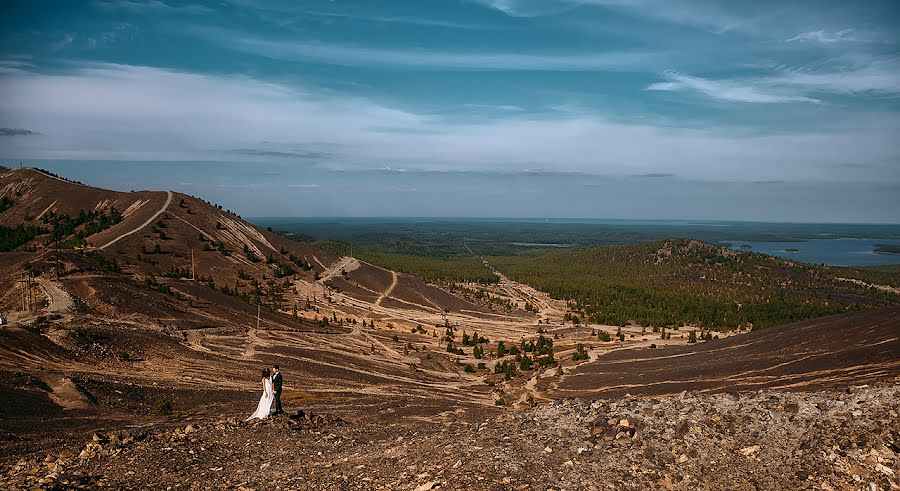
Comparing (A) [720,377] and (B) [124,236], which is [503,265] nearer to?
(B) [124,236]

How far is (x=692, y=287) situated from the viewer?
81312 mm

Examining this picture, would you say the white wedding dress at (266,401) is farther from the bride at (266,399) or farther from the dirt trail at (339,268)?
the dirt trail at (339,268)

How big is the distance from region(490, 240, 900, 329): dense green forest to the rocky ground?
4778 cm

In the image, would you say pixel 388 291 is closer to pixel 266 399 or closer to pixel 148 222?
pixel 148 222

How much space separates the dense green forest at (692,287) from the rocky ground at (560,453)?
1881 inches

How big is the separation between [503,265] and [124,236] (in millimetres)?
90011

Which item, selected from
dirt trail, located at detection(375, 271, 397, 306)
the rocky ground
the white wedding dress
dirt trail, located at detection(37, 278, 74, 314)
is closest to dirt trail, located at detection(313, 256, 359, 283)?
dirt trail, located at detection(375, 271, 397, 306)

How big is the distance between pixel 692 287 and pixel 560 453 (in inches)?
3100

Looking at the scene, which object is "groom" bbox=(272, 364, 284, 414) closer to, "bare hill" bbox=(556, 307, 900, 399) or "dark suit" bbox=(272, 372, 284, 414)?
"dark suit" bbox=(272, 372, 284, 414)

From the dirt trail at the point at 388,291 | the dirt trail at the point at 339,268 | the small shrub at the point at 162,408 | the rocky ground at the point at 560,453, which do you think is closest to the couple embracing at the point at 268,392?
the rocky ground at the point at 560,453

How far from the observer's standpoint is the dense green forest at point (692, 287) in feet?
201

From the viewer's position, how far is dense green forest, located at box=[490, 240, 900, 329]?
61125 millimetres

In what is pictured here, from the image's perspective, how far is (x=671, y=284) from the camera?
85562 mm

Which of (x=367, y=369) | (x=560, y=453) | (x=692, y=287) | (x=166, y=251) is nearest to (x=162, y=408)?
(x=560, y=453)
